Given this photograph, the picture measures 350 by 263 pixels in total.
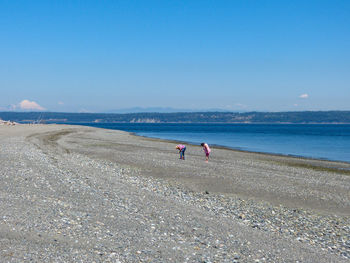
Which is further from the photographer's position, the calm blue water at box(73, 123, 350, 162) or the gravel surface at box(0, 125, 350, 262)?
the calm blue water at box(73, 123, 350, 162)

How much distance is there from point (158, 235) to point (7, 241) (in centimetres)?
391

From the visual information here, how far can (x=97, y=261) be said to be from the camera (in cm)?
→ 891

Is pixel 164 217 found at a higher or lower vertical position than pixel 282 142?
higher

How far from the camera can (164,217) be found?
13.6m

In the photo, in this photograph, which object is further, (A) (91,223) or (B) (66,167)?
(B) (66,167)

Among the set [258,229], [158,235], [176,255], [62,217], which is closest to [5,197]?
[62,217]

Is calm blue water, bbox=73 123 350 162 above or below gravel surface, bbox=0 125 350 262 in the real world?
below

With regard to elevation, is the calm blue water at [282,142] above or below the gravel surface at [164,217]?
below

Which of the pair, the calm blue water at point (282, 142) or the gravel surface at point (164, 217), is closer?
the gravel surface at point (164, 217)

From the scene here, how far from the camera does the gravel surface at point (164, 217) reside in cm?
991

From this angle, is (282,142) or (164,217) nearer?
(164,217)

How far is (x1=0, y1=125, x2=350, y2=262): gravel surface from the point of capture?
9914mm

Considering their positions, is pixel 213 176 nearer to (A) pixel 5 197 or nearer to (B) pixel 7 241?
(A) pixel 5 197

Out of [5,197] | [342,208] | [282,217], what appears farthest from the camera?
[342,208]
